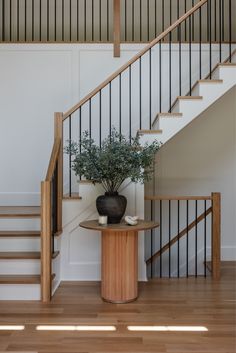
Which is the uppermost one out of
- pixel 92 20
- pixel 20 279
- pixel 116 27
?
pixel 92 20

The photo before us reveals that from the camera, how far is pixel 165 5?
19.6 ft

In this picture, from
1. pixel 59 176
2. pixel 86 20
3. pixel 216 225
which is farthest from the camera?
pixel 86 20

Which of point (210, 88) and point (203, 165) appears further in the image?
point (203, 165)

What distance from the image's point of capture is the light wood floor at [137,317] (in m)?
2.53

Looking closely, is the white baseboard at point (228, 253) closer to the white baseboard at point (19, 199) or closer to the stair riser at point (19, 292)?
the white baseboard at point (19, 199)

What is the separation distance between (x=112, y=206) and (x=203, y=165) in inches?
92.8

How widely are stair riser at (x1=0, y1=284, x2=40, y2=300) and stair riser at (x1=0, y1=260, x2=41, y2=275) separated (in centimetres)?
19

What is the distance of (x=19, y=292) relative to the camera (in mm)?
3438

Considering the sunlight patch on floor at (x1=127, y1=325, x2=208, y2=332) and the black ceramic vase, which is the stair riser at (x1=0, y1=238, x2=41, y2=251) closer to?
the black ceramic vase

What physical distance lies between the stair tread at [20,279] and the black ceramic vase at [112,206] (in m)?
0.88

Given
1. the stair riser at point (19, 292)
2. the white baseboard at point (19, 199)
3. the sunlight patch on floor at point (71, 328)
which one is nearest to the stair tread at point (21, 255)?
the stair riser at point (19, 292)

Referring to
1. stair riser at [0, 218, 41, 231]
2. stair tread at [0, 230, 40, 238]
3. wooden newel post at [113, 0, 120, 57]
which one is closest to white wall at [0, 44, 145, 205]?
wooden newel post at [113, 0, 120, 57]

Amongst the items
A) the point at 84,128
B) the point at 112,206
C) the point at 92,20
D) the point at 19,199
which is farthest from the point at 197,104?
the point at 19,199

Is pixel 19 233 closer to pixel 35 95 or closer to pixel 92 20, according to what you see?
pixel 35 95
